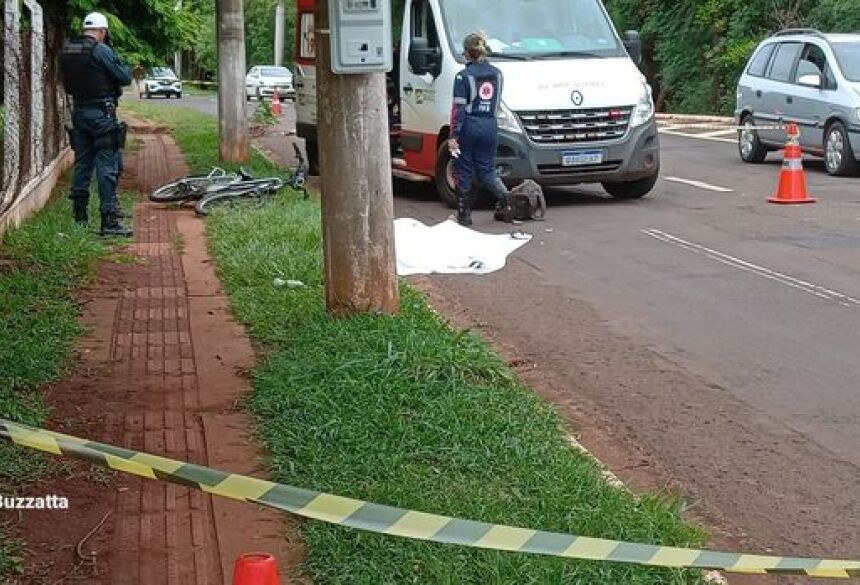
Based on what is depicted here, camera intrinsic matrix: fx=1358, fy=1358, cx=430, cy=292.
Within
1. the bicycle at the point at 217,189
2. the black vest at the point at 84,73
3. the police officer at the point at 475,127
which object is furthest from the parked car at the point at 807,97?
the black vest at the point at 84,73

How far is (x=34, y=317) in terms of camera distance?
26.9 feet

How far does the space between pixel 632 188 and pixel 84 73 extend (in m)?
6.38

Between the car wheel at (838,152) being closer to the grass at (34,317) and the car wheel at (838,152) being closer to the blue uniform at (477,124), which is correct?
the blue uniform at (477,124)

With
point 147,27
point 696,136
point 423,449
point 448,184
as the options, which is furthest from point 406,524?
Result: point 696,136

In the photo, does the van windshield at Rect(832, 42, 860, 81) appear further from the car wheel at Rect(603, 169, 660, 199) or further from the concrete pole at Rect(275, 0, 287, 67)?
the concrete pole at Rect(275, 0, 287, 67)

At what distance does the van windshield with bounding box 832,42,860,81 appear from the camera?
57.6 feet

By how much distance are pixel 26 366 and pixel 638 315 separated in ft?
13.2

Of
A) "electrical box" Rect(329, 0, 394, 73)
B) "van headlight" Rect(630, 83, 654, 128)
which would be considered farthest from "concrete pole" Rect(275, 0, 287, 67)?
"electrical box" Rect(329, 0, 394, 73)

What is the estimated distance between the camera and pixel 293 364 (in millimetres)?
6848

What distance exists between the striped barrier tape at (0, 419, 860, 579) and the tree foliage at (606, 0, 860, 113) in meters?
27.1

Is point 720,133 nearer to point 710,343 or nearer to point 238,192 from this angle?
point 238,192

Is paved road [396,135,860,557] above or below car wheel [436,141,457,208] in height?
below

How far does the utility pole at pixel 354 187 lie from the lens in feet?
24.7

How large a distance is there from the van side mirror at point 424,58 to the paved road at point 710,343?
5.38 ft
